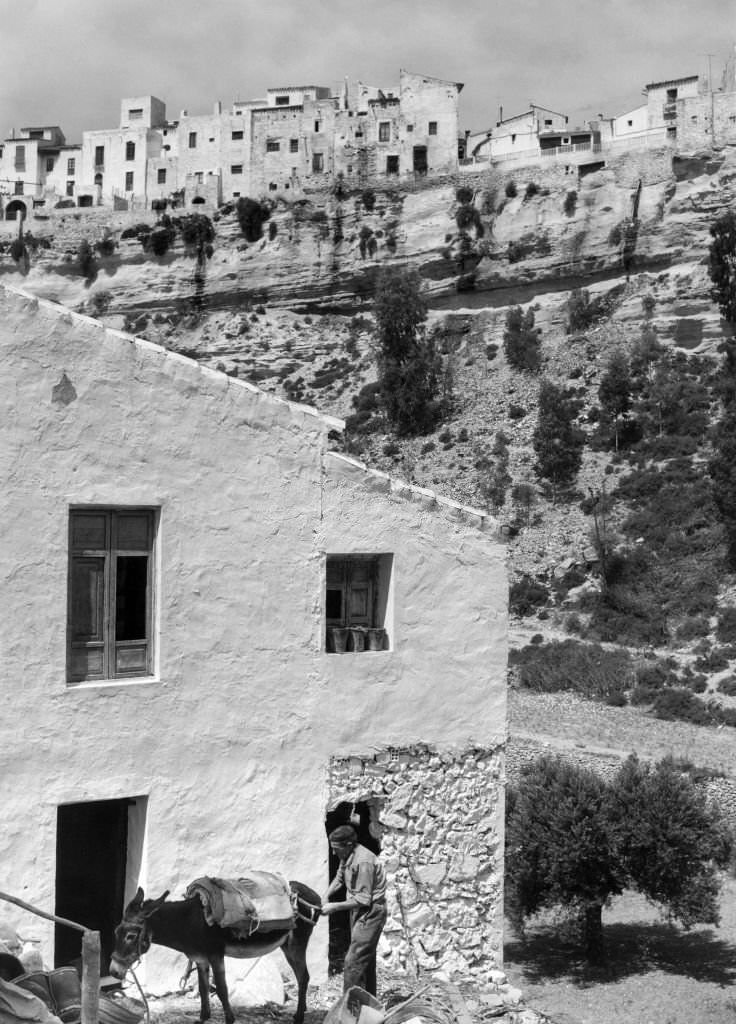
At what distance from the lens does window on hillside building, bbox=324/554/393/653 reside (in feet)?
35.1

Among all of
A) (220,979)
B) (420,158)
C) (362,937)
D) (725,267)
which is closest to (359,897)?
(362,937)

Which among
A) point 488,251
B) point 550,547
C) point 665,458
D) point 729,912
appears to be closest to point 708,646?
point 550,547

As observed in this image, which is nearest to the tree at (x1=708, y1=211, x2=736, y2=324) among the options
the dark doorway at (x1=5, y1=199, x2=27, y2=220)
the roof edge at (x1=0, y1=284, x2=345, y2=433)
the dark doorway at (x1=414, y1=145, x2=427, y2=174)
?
the dark doorway at (x1=414, y1=145, x2=427, y2=174)

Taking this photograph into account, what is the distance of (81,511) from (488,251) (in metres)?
51.6

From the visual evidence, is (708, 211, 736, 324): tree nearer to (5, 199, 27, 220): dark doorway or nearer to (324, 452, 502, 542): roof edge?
(324, 452, 502, 542): roof edge

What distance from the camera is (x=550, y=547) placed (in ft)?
144

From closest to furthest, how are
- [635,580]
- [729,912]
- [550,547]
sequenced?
1. [729,912]
2. [635,580]
3. [550,547]

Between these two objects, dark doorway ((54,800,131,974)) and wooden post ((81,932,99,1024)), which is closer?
wooden post ((81,932,99,1024))

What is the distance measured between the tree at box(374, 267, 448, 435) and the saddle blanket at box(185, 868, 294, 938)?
45238mm

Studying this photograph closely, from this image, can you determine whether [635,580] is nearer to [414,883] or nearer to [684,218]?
[684,218]

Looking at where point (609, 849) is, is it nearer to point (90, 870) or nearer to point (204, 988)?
point (90, 870)

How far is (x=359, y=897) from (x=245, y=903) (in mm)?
882

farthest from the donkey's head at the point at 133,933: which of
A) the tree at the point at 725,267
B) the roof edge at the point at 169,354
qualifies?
the tree at the point at 725,267

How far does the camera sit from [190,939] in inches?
330
